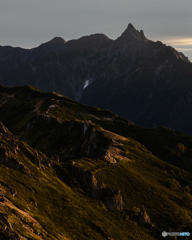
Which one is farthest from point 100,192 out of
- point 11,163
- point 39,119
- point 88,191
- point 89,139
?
point 39,119

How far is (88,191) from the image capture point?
3051 inches

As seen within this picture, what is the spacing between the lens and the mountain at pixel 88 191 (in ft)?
161

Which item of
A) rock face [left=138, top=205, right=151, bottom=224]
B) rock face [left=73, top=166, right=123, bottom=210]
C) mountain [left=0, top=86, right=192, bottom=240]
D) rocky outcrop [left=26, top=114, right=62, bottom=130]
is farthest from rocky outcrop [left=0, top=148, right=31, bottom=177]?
rocky outcrop [left=26, top=114, right=62, bottom=130]

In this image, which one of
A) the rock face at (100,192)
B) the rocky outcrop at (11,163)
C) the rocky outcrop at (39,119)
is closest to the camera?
the rocky outcrop at (11,163)

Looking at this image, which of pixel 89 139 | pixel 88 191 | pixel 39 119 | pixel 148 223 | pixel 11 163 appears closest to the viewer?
pixel 11 163

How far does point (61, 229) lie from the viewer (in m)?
50.8

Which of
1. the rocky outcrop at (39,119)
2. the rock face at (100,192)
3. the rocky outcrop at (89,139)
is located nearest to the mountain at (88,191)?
the rock face at (100,192)

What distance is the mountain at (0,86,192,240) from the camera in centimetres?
4919

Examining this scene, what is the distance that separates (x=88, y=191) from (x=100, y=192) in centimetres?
323

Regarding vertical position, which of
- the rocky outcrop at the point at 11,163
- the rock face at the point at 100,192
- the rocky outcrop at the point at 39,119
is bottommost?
the rock face at the point at 100,192

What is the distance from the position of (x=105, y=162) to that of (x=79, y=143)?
2812 cm

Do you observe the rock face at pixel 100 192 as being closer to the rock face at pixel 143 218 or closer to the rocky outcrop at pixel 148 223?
the rock face at pixel 143 218

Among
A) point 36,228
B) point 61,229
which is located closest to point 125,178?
point 61,229

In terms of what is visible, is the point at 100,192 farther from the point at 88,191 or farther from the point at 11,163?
the point at 11,163
